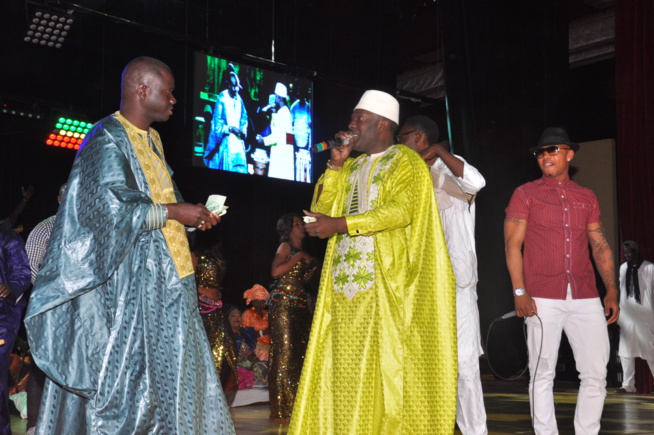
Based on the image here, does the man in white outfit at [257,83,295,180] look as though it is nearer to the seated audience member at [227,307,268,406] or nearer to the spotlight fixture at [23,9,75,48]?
the seated audience member at [227,307,268,406]

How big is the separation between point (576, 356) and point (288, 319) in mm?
2727

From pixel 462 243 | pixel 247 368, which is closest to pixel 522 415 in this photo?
pixel 462 243

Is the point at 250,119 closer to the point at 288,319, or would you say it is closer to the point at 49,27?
the point at 49,27

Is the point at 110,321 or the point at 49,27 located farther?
the point at 49,27

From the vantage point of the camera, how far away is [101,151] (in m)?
3.09

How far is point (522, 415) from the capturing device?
6.41 metres

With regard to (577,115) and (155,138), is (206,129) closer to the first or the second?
(577,115)

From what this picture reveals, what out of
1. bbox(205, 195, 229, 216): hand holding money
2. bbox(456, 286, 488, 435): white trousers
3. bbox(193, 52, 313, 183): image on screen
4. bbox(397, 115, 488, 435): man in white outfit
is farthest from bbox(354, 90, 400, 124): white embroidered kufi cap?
bbox(193, 52, 313, 183): image on screen

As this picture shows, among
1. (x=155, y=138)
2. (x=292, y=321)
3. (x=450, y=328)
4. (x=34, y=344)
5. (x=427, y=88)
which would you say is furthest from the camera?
(x=427, y=88)

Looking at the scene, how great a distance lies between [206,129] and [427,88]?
5067 millimetres

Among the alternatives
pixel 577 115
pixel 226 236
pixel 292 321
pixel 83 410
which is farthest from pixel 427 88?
pixel 83 410

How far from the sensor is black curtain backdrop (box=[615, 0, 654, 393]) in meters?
9.55

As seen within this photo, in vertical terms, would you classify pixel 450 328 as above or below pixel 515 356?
above

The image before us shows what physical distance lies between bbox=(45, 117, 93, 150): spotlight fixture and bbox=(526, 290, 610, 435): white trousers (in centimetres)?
700
